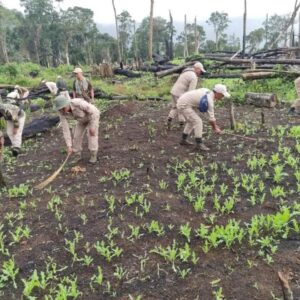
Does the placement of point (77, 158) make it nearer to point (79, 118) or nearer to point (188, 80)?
point (79, 118)

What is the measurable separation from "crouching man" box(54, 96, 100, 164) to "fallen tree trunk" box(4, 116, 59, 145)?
3.26 meters

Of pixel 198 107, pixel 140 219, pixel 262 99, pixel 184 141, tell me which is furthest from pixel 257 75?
pixel 140 219

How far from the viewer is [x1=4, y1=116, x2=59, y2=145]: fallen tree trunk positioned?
11.1m

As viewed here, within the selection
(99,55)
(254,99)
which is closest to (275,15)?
(99,55)

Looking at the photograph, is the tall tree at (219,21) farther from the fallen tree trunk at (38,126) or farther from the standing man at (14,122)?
the standing man at (14,122)

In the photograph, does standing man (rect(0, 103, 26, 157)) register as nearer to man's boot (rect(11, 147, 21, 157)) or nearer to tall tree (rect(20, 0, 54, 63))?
man's boot (rect(11, 147, 21, 157))

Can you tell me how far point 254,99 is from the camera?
42.0ft

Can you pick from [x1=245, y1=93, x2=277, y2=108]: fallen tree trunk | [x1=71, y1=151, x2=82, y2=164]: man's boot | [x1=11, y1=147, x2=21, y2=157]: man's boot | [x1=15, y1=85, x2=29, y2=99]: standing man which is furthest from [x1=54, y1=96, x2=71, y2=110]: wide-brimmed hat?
[x1=245, y1=93, x2=277, y2=108]: fallen tree trunk

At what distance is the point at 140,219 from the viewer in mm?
5586

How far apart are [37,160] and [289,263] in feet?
20.3

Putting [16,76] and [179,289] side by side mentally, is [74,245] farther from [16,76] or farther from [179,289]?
[16,76]

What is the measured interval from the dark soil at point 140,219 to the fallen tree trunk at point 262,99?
8.56ft

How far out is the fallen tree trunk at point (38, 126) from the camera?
1112 centimetres

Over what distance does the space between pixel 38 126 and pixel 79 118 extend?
3901 millimetres
